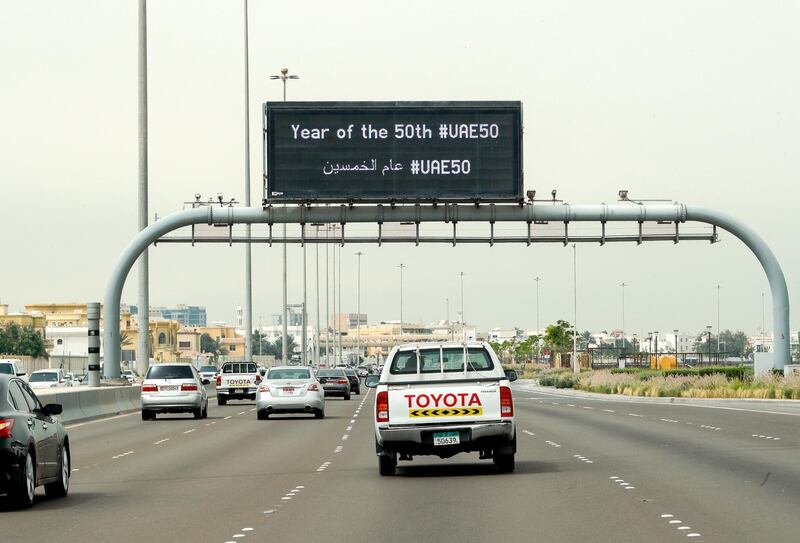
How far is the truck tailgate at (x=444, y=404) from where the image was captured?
20266mm

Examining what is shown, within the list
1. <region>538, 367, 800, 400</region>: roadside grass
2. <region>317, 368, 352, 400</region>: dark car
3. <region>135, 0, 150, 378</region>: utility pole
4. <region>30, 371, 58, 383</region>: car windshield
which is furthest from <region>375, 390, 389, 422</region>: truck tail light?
<region>30, 371, 58, 383</region>: car windshield

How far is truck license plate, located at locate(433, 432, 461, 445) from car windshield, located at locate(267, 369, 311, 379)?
21.5 metres

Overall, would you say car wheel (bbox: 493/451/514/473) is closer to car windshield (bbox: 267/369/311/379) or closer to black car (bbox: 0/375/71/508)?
black car (bbox: 0/375/71/508)

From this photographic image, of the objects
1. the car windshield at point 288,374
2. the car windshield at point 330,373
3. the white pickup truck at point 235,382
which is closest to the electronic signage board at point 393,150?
the car windshield at point 288,374

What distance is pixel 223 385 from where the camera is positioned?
57531 mm

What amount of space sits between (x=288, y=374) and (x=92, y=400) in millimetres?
7149

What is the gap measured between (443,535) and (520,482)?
6.10 metres

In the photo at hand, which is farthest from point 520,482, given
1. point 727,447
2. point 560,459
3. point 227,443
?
point 227,443

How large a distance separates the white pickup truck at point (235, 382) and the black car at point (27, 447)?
129 ft

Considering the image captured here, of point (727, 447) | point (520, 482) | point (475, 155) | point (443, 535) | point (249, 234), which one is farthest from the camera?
point (249, 234)

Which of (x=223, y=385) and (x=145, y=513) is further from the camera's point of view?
(x=223, y=385)

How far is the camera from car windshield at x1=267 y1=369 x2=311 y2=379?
136 feet

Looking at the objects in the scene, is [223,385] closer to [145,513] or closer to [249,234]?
[249,234]

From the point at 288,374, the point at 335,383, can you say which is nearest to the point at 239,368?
the point at 335,383
